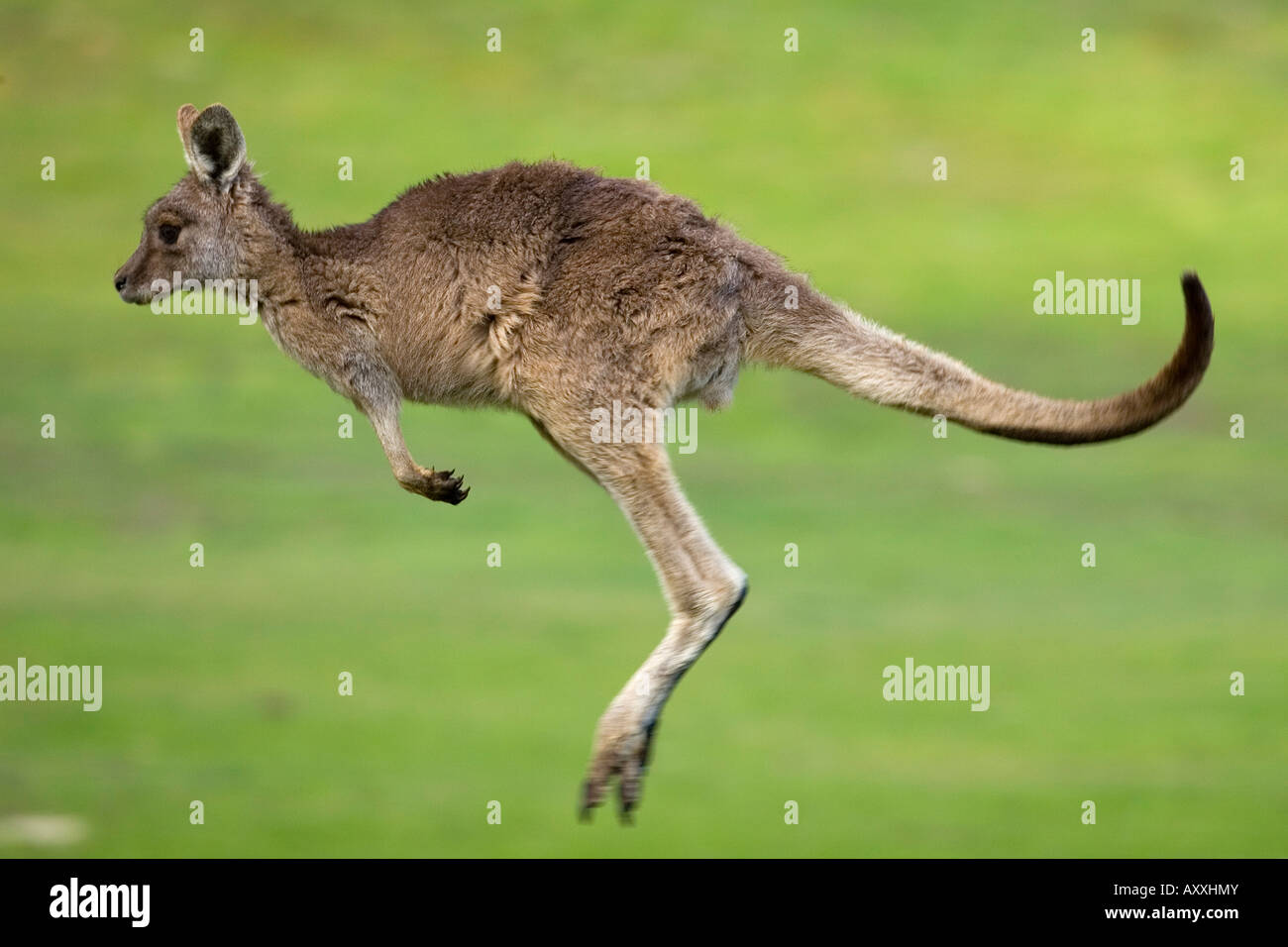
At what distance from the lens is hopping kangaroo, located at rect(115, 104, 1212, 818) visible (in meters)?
10.5

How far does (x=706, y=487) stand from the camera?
4853 centimetres

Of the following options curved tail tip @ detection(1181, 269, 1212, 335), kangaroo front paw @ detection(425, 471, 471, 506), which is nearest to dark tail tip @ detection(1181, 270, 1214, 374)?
curved tail tip @ detection(1181, 269, 1212, 335)

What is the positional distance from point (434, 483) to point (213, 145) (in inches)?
72.9

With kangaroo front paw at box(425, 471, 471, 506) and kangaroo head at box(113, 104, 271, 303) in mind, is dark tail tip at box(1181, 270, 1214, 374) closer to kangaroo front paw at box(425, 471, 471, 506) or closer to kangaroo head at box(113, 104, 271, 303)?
kangaroo front paw at box(425, 471, 471, 506)

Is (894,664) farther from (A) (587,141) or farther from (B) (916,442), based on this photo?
(A) (587,141)

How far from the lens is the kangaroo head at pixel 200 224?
1068 centimetres

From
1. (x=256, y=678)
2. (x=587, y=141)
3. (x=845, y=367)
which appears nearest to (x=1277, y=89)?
(x=587, y=141)

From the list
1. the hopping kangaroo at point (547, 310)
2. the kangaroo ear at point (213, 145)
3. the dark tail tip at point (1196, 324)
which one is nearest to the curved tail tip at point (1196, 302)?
the dark tail tip at point (1196, 324)

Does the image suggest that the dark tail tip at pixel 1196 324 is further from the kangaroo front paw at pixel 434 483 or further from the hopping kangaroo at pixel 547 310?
the kangaroo front paw at pixel 434 483

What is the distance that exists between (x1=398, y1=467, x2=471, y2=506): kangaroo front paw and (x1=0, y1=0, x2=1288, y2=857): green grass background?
885 inches

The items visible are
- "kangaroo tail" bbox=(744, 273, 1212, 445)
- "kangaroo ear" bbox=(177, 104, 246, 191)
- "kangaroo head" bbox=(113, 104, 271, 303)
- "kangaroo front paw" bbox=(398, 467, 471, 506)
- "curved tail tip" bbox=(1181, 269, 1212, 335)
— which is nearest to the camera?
"curved tail tip" bbox=(1181, 269, 1212, 335)

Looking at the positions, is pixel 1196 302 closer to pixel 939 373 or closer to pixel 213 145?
pixel 939 373

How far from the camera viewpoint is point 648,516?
10539 mm

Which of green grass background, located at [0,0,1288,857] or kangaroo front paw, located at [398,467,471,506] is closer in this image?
kangaroo front paw, located at [398,467,471,506]
